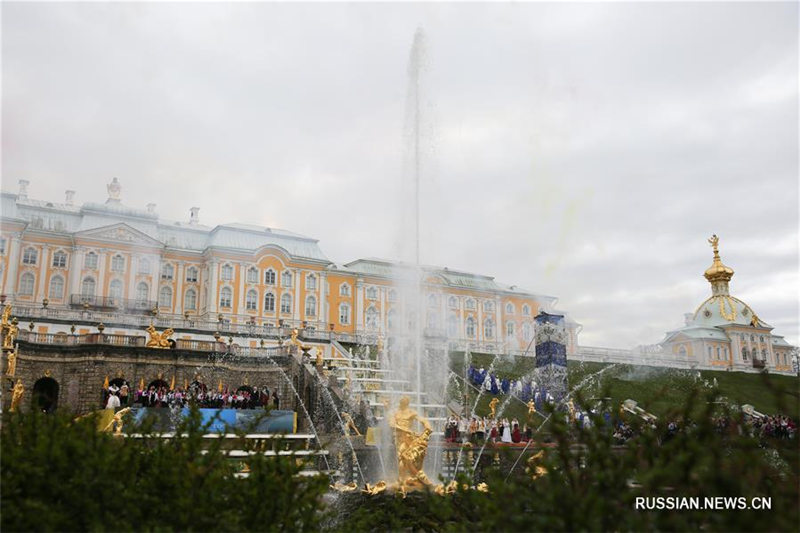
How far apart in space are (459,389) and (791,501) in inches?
1213

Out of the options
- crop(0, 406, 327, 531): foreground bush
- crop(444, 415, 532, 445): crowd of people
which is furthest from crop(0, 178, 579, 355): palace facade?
crop(0, 406, 327, 531): foreground bush

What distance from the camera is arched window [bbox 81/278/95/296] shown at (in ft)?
184

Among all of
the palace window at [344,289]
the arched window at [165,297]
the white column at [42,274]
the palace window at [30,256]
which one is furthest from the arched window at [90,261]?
the palace window at [344,289]

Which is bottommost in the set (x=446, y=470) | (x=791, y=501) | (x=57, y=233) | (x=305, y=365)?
(x=446, y=470)

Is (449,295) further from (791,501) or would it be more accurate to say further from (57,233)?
(791,501)

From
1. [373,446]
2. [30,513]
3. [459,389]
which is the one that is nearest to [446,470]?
[373,446]

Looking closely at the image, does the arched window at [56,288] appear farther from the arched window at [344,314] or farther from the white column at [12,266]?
the arched window at [344,314]

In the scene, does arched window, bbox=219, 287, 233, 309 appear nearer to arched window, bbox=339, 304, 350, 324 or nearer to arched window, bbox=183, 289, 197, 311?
arched window, bbox=183, 289, 197, 311

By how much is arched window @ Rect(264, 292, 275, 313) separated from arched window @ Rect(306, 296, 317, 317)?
12.0 feet

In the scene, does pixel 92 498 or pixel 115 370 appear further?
pixel 115 370

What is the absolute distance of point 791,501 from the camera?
5.58 meters

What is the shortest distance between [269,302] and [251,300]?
178 centimetres

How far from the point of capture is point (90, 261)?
56.8 metres

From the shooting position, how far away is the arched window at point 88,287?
184 feet
